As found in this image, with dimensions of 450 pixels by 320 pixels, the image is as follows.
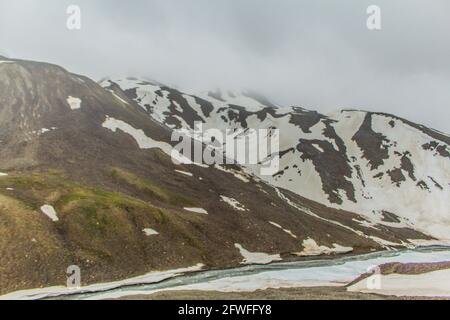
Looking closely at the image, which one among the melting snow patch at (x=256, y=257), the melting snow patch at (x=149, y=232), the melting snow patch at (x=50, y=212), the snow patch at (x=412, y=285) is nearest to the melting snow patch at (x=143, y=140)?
the melting snow patch at (x=256, y=257)

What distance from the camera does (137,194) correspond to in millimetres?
95562

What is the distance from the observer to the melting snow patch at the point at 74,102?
137m

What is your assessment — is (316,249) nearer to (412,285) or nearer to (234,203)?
(234,203)

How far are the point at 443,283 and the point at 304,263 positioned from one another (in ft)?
129

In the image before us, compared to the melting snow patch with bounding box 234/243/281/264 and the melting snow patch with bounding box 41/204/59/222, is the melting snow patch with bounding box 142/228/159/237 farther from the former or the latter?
the melting snow patch with bounding box 234/243/281/264

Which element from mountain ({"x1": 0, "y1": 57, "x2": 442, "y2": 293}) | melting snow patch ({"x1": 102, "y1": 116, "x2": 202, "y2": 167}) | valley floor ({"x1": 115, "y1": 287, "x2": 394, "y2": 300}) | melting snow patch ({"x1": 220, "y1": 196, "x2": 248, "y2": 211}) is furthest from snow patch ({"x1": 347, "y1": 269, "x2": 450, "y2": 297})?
melting snow patch ({"x1": 102, "y1": 116, "x2": 202, "y2": 167})

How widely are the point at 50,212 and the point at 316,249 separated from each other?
59.4 metres

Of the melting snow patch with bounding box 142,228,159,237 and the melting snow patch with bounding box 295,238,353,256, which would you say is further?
the melting snow patch with bounding box 295,238,353,256

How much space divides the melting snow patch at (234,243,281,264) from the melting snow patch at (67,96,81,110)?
78.2m

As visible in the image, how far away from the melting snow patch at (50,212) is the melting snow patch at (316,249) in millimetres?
50671

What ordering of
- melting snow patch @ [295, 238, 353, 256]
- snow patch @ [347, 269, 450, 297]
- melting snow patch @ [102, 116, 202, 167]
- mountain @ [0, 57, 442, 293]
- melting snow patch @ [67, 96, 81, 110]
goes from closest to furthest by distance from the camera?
1. snow patch @ [347, 269, 450, 297]
2. mountain @ [0, 57, 442, 293]
3. melting snow patch @ [295, 238, 353, 256]
4. melting snow patch @ [102, 116, 202, 167]
5. melting snow patch @ [67, 96, 81, 110]

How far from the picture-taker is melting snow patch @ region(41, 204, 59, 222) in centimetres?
6960
